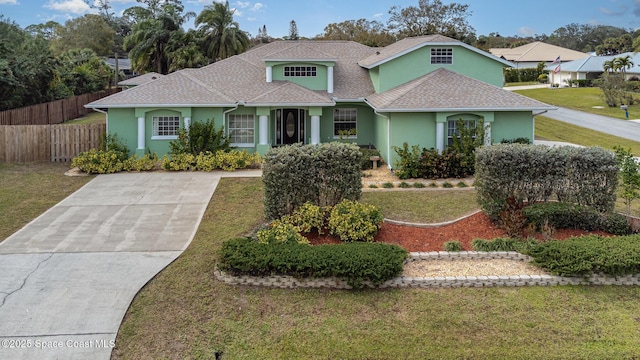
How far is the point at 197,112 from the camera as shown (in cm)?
2288

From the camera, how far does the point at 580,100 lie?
4834cm

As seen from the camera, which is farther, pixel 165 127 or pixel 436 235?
pixel 165 127

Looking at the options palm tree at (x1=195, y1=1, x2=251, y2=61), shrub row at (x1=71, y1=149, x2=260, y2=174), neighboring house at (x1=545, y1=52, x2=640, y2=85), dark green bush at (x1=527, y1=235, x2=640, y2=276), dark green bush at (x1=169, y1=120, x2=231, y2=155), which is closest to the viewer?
dark green bush at (x1=527, y1=235, x2=640, y2=276)

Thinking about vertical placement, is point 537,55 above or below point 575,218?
above

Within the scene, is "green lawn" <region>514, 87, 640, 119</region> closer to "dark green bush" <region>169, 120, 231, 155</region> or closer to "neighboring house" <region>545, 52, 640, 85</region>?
"neighboring house" <region>545, 52, 640, 85</region>

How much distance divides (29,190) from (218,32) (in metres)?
32.8

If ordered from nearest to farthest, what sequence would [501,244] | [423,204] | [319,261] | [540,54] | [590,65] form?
1. [319,261]
2. [501,244]
3. [423,204]
4. [590,65]
5. [540,54]

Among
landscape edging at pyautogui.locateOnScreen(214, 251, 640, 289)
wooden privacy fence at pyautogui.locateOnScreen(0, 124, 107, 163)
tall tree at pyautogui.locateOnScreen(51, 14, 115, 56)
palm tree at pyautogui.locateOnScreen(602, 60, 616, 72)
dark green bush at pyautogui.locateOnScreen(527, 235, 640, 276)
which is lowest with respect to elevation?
landscape edging at pyautogui.locateOnScreen(214, 251, 640, 289)

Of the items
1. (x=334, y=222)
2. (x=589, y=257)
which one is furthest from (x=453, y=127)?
(x=589, y=257)

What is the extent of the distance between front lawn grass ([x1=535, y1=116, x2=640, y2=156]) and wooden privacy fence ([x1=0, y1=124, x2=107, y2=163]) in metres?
25.2

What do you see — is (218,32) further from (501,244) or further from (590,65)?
(590,65)

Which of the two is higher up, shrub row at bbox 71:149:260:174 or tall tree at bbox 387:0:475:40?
tall tree at bbox 387:0:475:40

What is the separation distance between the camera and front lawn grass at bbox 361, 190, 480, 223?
13.9m

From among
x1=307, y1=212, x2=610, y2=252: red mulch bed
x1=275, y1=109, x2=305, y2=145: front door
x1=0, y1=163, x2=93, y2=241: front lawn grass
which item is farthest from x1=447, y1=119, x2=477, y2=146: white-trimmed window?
x1=0, y1=163, x2=93, y2=241: front lawn grass
